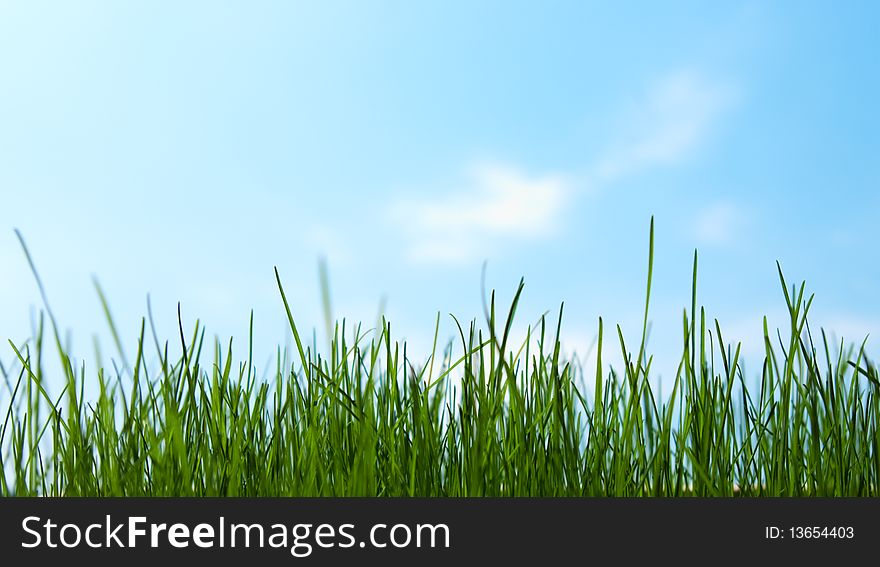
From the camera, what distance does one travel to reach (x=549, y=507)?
155 centimetres

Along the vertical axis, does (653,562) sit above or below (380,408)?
below

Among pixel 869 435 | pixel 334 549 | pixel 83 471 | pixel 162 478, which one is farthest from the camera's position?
pixel 869 435

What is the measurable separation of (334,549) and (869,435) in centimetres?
132

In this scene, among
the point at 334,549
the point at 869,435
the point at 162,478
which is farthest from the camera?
the point at 869,435

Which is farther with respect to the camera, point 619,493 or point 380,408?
point 380,408

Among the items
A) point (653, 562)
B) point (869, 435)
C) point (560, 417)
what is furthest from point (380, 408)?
point (869, 435)

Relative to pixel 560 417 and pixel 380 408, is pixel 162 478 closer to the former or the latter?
pixel 380 408

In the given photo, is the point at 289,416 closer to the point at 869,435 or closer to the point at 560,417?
the point at 560,417

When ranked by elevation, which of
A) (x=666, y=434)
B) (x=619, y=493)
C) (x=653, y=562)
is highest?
(x=666, y=434)

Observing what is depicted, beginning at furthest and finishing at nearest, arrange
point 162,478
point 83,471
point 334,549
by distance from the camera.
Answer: point 83,471 → point 162,478 → point 334,549

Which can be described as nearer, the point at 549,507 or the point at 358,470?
the point at 549,507

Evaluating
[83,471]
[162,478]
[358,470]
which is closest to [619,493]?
[358,470]

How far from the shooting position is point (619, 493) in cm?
184

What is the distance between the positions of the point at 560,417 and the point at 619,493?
0.19 meters
